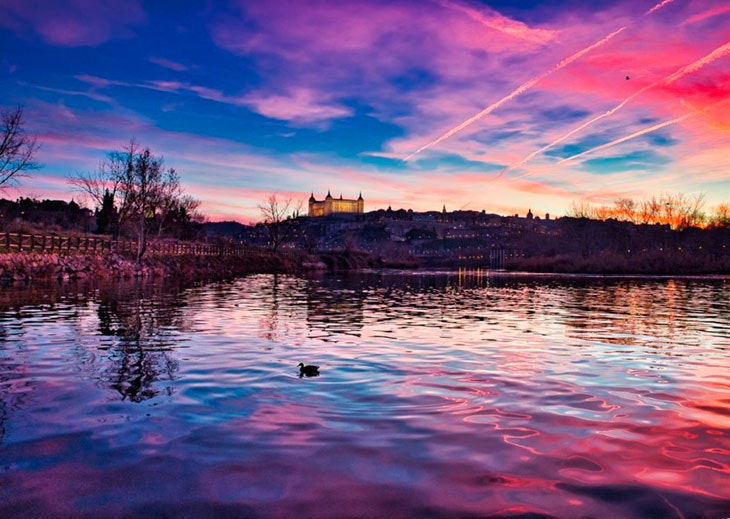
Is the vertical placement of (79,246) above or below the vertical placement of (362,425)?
above

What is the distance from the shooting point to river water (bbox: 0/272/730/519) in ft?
14.6

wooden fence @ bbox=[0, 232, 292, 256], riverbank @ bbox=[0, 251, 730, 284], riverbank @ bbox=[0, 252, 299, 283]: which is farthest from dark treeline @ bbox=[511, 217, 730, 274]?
wooden fence @ bbox=[0, 232, 292, 256]

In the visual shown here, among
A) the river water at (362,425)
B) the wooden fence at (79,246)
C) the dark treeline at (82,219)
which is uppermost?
the dark treeline at (82,219)

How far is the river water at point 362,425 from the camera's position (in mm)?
4453

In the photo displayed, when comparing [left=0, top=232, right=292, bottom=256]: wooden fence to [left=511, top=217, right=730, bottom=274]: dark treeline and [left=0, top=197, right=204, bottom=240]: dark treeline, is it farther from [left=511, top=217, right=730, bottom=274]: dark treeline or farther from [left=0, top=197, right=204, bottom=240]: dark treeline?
[left=511, top=217, right=730, bottom=274]: dark treeline

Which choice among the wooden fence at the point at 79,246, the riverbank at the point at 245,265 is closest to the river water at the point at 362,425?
the riverbank at the point at 245,265

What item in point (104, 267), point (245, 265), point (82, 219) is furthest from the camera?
point (82, 219)

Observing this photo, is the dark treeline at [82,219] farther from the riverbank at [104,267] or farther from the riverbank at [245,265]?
the riverbank at [104,267]

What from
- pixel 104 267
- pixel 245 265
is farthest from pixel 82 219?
pixel 104 267

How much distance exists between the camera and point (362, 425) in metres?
6.43

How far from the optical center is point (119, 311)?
766 inches

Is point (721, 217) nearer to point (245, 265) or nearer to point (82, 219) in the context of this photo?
point (245, 265)

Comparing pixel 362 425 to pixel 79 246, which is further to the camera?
pixel 79 246

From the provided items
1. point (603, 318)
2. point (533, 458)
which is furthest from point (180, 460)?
point (603, 318)
